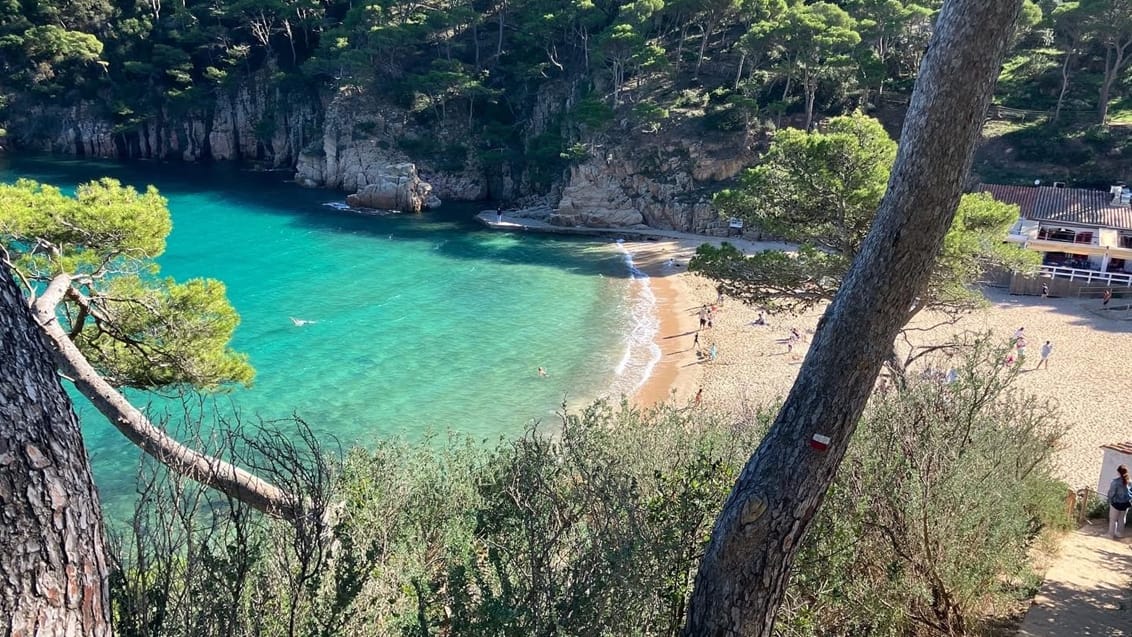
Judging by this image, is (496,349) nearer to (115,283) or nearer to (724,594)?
(115,283)

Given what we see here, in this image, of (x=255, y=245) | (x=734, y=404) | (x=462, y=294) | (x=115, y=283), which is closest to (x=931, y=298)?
(x=734, y=404)

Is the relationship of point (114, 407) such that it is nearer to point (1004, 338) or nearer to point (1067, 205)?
point (1004, 338)

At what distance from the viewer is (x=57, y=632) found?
5.85ft

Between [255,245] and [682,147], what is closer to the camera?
[255,245]

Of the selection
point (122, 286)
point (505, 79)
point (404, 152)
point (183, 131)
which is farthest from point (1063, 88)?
point (183, 131)

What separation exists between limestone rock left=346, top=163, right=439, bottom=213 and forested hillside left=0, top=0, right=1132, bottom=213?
9.40 feet

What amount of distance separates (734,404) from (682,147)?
852 inches

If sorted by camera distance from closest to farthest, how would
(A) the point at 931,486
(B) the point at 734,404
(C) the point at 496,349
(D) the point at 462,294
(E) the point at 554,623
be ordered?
(E) the point at 554,623
(A) the point at 931,486
(B) the point at 734,404
(C) the point at 496,349
(D) the point at 462,294

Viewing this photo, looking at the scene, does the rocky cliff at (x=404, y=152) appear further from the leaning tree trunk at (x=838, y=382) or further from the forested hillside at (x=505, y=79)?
the leaning tree trunk at (x=838, y=382)

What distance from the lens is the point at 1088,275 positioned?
2384cm

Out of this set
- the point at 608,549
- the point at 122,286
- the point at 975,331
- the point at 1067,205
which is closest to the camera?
the point at 608,549

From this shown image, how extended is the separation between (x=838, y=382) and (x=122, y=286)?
7.96 m

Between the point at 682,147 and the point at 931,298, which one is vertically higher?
the point at 682,147

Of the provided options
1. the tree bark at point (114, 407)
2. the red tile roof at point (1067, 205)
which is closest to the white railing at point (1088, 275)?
the red tile roof at point (1067, 205)
